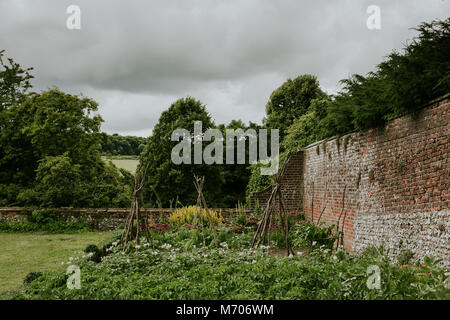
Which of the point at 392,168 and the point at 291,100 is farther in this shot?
the point at 291,100

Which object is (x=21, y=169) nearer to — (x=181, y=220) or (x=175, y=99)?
(x=175, y=99)

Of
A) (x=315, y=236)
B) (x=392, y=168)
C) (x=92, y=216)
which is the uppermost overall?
(x=392, y=168)

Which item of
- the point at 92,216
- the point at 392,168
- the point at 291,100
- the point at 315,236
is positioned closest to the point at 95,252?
the point at 315,236

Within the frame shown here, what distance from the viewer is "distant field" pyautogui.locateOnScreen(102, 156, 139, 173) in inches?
720

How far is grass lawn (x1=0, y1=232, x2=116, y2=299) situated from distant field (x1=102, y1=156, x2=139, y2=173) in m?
6.05

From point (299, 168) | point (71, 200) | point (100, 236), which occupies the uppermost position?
point (299, 168)

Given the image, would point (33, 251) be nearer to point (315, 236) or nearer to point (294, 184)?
point (315, 236)

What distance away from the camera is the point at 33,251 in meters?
9.68

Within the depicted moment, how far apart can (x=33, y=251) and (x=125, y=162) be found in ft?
34.4

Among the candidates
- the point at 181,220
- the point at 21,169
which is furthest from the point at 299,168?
the point at 21,169

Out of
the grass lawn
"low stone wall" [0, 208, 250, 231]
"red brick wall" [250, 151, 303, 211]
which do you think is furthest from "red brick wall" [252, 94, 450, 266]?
"low stone wall" [0, 208, 250, 231]

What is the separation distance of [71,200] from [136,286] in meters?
11.3

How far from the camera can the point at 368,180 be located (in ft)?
23.5
